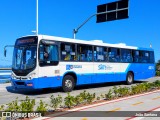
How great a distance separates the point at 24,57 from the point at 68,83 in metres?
2.91

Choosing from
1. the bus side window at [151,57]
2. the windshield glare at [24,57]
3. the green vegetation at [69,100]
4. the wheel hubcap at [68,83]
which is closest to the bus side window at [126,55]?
the bus side window at [151,57]

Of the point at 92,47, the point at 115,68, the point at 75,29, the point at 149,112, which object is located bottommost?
the point at 149,112

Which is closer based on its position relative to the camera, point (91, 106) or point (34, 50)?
point (91, 106)

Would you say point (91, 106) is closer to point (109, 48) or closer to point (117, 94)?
point (117, 94)

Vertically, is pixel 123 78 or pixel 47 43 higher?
pixel 47 43

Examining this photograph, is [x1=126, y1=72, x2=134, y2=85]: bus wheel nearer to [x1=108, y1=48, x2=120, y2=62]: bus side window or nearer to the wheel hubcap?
[x1=108, y1=48, x2=120, y2=62]: bus side window

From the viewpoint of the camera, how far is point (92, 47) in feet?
63.1

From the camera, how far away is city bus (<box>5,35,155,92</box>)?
51.6ft

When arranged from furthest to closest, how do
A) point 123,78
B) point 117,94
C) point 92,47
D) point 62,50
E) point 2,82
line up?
point 2,82 < point 123,78 < point 92,47 < point 62,50 < point 117,94

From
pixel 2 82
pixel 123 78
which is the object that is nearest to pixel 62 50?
pixel 123 78

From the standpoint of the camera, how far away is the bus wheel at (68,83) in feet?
56.5

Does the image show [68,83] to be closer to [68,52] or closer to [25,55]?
[68,52]

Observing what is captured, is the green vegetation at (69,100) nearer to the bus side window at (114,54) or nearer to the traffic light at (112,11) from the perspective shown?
the bus side window at (114,54)

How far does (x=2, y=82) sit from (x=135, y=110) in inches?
651
